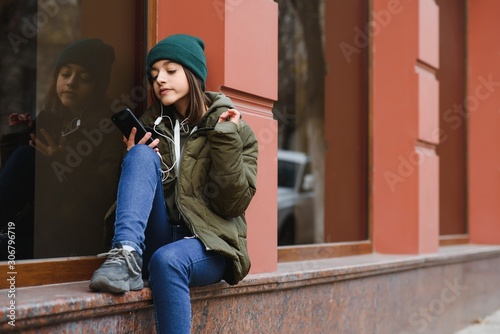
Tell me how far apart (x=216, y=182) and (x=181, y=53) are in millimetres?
640

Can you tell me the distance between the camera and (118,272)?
3.12m

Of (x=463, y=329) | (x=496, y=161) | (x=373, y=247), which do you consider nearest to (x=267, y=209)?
(x=373, y=247)

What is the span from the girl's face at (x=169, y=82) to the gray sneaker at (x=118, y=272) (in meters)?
0.84

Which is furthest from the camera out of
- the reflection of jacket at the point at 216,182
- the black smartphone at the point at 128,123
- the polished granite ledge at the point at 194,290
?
the black smartphone at the point at 128,123

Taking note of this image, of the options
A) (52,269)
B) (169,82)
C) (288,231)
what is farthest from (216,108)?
(288,231)

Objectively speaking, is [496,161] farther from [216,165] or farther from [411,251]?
[216,165]

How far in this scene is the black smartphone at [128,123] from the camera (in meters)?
3.57

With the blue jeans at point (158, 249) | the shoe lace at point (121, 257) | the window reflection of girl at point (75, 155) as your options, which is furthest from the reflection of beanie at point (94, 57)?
the shoe lace at point (121, 257)

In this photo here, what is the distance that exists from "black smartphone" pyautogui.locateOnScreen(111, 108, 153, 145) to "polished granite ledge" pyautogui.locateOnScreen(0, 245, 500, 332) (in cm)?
69

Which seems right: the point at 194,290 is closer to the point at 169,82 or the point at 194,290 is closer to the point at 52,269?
the point at 52,269

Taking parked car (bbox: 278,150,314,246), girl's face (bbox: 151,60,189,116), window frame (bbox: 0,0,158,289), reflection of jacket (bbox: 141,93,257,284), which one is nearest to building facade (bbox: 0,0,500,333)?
window frame (bbox: 0,0,158,289)

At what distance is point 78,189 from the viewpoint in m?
3.92

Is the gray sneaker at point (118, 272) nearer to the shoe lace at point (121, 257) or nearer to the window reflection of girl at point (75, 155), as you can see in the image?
the shoe lace at point (121, 257)

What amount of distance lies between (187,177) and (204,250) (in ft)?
1.13
